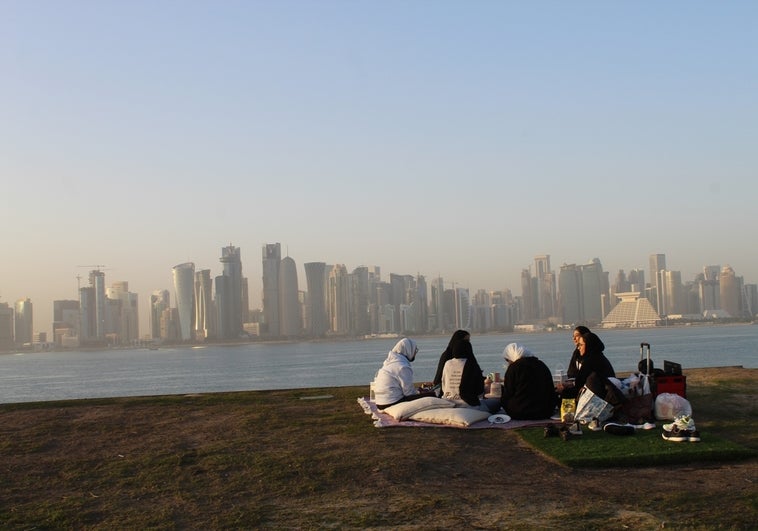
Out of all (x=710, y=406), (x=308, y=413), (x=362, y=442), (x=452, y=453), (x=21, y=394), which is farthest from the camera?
(x=21, y=394)

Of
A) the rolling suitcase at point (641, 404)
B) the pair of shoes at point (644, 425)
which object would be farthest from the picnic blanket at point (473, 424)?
the pair of shoes at point (644, 425)

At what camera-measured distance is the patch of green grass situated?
7383 millimetres

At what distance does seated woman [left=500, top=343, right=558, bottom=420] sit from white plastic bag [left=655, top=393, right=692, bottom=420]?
1293 mm

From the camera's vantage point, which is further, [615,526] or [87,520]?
[87,520]

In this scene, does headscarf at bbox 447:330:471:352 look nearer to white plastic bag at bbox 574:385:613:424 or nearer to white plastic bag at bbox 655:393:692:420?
white plastic bag at bbox 574:385:613:424

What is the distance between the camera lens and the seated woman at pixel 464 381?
33.4 feet

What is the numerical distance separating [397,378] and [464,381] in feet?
3.24

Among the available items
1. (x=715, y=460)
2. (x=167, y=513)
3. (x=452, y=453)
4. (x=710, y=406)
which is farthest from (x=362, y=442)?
(x=710, y=406)

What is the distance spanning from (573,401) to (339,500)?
4021 millimetres

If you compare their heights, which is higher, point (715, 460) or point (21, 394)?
point (715, 460)

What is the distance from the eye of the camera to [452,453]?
8.08 meters

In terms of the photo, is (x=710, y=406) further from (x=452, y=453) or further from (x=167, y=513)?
(x=167, y=513)

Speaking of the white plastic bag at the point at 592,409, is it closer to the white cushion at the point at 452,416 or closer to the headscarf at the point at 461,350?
the white cushion at the point at 452,416

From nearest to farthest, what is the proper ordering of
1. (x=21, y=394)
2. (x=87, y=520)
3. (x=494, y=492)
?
1. (x=87, y=520)
2. (x=494, y=492)
3. (x=21, y=394)
